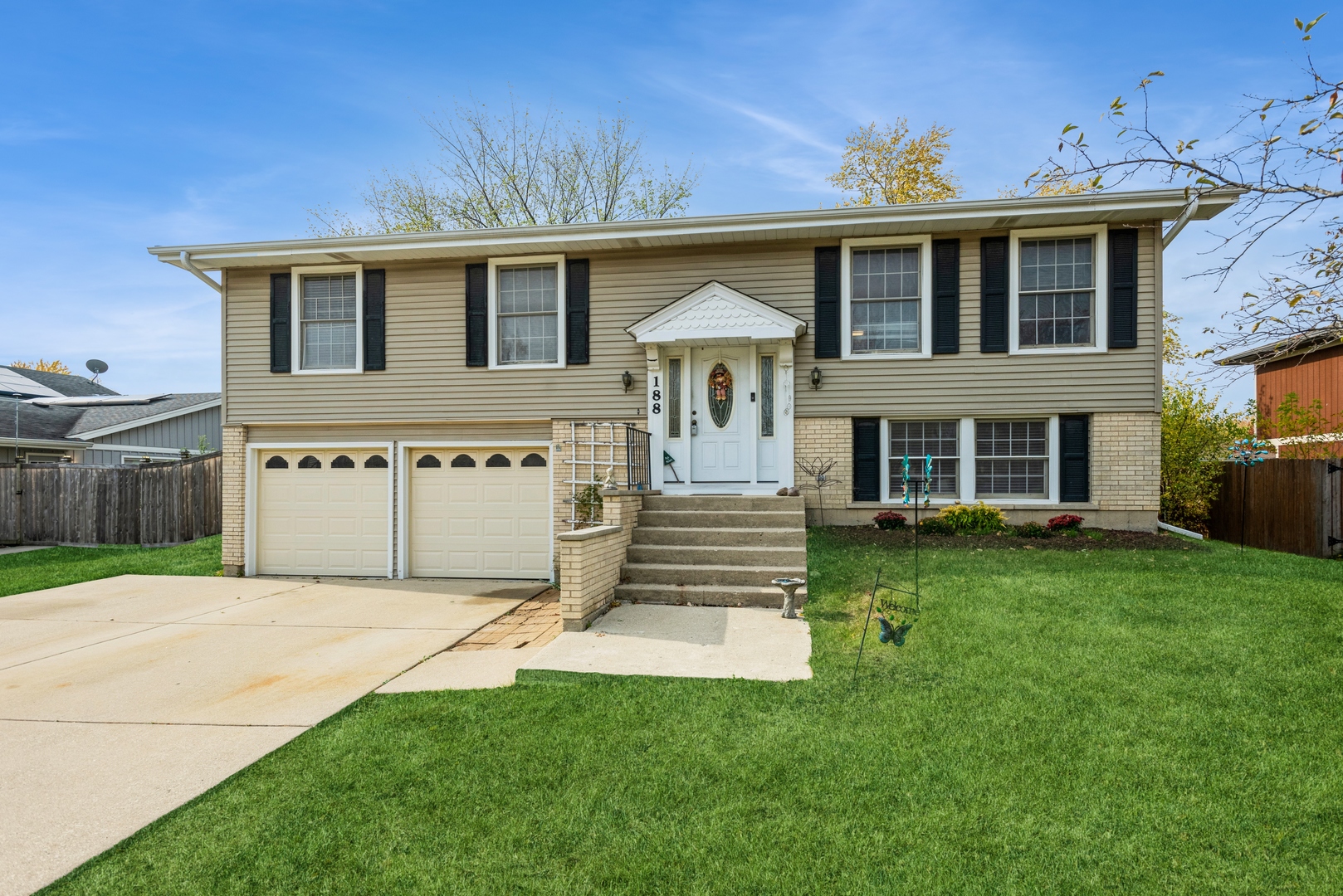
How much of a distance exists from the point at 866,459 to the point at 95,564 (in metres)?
12.5

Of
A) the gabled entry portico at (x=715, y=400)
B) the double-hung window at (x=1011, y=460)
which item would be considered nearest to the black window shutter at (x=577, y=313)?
the gabled entry portico at (x=715, y=400)

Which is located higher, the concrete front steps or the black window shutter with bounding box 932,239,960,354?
the black window shutter with bounding box 932,239,960,354

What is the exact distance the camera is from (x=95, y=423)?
20.4 metres

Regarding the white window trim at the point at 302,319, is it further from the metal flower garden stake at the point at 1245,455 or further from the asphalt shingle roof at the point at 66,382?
the asphalt shingle roof at the point at 66,382

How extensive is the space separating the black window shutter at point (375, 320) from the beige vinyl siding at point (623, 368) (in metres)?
0.08

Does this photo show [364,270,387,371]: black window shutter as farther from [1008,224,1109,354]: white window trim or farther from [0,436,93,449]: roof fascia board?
[0,436,93,449]: roof fascia board

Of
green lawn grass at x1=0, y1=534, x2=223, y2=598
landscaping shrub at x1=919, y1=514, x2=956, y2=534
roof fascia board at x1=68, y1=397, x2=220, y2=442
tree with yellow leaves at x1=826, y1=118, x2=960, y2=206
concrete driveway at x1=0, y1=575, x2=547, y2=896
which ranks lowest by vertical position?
green lawn grass at x1=0, y1=534, x2=223, y2=598

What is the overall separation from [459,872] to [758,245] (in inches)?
353

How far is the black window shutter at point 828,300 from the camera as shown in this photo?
10.1 m

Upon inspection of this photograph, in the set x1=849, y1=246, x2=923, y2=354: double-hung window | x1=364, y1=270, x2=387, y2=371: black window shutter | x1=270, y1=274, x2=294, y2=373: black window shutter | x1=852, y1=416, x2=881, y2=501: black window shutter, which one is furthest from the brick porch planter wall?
x1=270, y1=274, x2=294, y2=373: black window shutter

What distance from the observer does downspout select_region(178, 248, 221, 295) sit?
36.1 feet

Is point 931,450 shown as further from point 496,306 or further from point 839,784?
point 839,784

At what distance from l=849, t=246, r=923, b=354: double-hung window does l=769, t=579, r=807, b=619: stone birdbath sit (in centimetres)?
433

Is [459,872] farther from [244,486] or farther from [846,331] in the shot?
[244,486]
